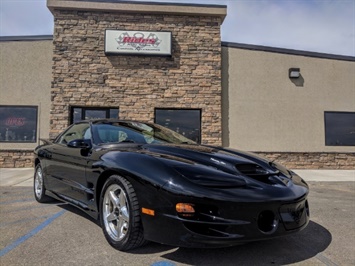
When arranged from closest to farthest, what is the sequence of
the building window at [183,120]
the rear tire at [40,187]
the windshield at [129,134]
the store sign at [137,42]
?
the windshield at [129,134] < the rear tire at [40,187] < the store sign at [137,42] < the building window at [183,120]

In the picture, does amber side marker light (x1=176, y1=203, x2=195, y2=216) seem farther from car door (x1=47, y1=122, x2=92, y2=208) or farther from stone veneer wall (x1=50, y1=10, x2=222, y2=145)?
→ stone veneer wall (x1=50, y1=10, x2=222, y2=145)

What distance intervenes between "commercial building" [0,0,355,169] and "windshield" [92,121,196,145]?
6063 millimetres

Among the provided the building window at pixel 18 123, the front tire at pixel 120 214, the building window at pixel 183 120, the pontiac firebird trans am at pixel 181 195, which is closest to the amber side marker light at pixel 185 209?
the pontiac firebird trans am at pixel 181 195

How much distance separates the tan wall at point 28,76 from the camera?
31.7 feet

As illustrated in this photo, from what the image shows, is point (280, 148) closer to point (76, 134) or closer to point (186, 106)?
point (186, 106)

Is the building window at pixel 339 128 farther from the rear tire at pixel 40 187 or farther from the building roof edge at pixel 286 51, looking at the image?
the rear tire at pixel 40 187

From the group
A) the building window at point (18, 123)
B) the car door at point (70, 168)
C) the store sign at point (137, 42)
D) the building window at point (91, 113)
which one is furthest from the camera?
the building window at point (91, 113)

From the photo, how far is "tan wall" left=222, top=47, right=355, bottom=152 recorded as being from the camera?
1020cm

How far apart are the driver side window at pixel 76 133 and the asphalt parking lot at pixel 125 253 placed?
1022 mm

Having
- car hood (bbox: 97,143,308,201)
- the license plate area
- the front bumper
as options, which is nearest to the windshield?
car hood (bbox: 97,143,308,201)

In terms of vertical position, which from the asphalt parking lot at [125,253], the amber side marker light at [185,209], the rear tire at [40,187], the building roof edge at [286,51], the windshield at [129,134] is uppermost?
the building roof edge at [286,51]

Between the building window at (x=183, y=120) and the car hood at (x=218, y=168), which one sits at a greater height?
the building window at (x=183, y=120)

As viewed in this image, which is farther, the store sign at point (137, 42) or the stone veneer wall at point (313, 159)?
the stone veneer wall at point (313, 159)

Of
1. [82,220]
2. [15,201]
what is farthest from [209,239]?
[15,201]
